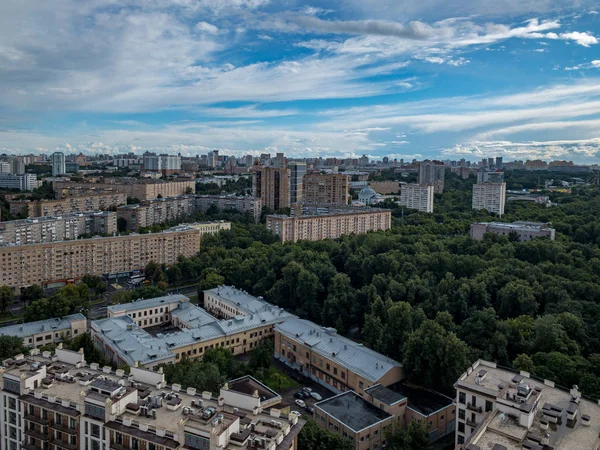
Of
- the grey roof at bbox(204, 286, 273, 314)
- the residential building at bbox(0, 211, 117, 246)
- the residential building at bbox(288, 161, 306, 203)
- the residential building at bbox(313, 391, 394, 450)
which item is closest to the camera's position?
the residential building at bbox(313, 391, 394, 450)

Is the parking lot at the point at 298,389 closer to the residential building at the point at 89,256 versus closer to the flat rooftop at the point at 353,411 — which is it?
the flat rooftop at the point at 353,411

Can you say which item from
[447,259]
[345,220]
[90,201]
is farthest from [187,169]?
[447,259]

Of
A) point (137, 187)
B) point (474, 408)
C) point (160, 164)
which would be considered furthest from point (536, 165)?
point (474, 408)

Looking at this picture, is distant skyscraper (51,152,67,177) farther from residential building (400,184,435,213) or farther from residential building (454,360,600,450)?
residential building (454,360,600,450)

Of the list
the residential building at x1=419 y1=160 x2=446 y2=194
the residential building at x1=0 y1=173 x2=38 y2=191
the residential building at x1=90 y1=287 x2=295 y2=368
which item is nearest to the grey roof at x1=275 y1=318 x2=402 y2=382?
the residential building at x1=90 y1=287 x2=295 y2=368

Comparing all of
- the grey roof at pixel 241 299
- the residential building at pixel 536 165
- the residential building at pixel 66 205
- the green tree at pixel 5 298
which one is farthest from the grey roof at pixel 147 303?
the residential building at pixel 536 165

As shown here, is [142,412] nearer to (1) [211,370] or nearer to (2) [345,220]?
(1) [211,370]
